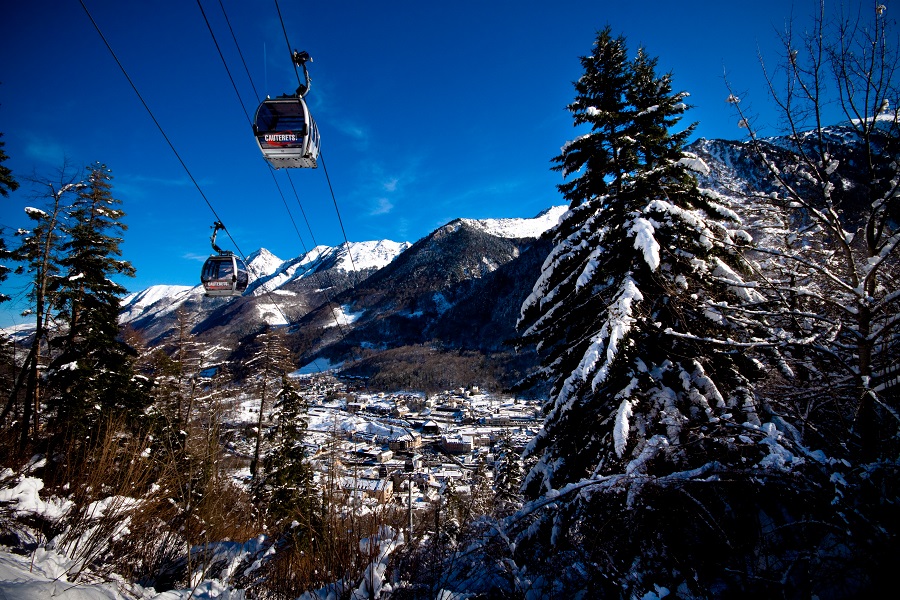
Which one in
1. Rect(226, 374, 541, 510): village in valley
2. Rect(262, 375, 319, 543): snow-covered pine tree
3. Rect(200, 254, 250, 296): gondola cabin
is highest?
Rect(200, 254, 250, 296): gondola cabin

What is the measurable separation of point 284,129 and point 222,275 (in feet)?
22.7

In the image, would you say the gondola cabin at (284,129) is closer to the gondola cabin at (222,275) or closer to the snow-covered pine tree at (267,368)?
the gondola cabin at (222,275)

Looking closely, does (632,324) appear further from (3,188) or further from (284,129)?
(3,188)

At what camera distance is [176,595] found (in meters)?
3.11

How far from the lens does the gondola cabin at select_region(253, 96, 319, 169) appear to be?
9078mm

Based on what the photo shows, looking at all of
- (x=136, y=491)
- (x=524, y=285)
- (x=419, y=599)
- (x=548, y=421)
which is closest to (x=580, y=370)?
(x=548, y=421)

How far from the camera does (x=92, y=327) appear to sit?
13.8 m

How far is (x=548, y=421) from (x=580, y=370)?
4.43 ft

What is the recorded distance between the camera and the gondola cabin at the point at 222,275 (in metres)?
13.5

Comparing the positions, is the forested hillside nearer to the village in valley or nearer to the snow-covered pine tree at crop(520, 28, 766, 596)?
the snow-covered pine tree at crop(520, 28, 766, 596)

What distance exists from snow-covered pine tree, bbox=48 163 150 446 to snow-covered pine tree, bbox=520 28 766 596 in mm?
15035

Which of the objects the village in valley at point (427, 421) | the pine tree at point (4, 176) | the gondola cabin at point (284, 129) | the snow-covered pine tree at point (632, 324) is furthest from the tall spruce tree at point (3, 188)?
the village in valley at point (427, 421)

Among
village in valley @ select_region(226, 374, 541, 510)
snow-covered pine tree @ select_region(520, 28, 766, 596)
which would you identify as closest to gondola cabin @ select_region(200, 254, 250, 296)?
snow-covered pine tree @ select_region(520, 28, 766, 596)

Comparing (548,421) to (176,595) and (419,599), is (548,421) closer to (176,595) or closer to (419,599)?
(419,599)
